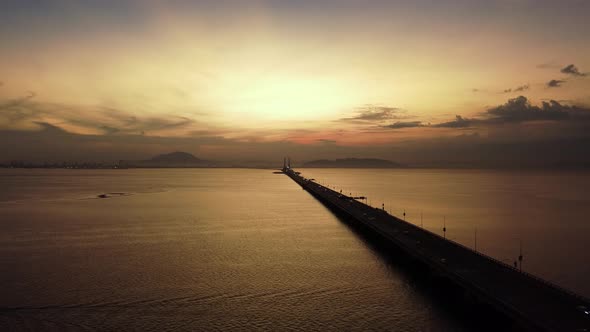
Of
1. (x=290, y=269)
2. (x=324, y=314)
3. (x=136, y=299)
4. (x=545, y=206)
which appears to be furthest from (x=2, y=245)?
(x=545, y=206)

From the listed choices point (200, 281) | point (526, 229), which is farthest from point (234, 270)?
point (526, 229)

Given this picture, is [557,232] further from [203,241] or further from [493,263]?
[203,241]

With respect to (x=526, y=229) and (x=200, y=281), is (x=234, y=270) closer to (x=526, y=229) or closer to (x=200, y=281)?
(x=200, y=281)

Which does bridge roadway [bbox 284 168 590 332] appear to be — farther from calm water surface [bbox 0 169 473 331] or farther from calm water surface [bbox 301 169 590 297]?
calm water surface [bbox 301 169 590 297]

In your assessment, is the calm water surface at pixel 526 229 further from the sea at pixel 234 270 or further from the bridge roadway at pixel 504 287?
the bridge roadway at pixel 504 287

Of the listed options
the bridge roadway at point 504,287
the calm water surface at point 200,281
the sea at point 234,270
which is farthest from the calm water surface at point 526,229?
the calm water surface at point 200,281

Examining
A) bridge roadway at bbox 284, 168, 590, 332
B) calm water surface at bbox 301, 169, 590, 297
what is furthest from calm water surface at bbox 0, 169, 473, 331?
calm water surface at bbox 301, 169, 590, 297
